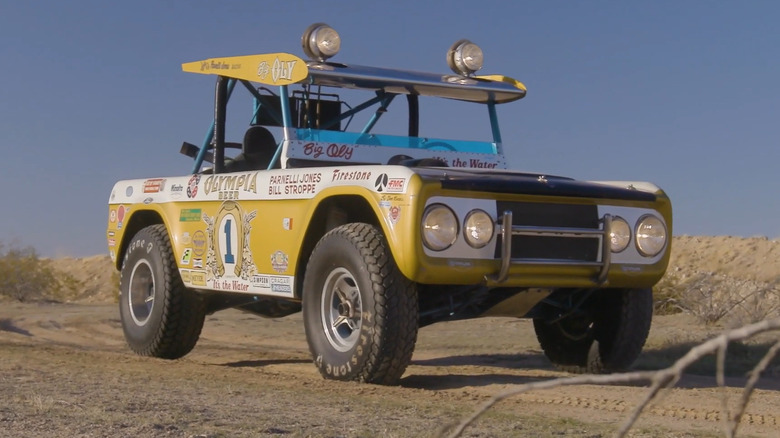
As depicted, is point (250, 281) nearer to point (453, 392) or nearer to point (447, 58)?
point (453, 392)

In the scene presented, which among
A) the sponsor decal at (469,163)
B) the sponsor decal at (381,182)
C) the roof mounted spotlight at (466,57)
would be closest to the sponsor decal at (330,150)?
the sponsor decal at (469,163)

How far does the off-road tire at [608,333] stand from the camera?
23.9ft

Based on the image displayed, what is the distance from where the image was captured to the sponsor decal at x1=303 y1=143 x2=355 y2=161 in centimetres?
779

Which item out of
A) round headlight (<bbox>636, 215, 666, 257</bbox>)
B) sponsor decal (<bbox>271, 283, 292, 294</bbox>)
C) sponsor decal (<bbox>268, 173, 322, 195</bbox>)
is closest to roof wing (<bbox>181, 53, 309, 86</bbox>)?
sponsor decal (<bbox>268, 173, 322, 195</bbox>)

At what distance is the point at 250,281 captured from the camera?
7496 millimetres

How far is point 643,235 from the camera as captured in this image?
22.4ft

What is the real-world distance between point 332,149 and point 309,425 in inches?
140

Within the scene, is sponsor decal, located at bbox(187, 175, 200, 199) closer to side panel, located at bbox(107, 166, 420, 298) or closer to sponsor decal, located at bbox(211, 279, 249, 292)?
side panel, located at bbox(107, 166, 420, 298)

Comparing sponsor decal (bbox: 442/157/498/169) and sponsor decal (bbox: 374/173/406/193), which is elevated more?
sponsor decal (bbox: 442/157/498/169)

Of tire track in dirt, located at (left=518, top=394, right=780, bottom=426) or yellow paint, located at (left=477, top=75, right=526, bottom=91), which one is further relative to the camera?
yellow paint, located at (left=477, top=75, right=526, bottom=91)

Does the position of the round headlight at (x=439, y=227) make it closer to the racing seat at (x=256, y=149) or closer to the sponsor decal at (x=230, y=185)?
the sponsor decal at (x=230, y=185)

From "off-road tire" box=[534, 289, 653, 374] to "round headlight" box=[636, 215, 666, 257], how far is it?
1.71 feet

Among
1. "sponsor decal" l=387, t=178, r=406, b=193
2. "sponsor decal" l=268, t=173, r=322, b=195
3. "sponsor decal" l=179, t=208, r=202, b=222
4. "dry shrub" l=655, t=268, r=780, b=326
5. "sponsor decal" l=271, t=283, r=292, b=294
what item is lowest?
"dry shrub" l=655, t=268, r=780, b=326

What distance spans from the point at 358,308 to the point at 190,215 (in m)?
2.37
